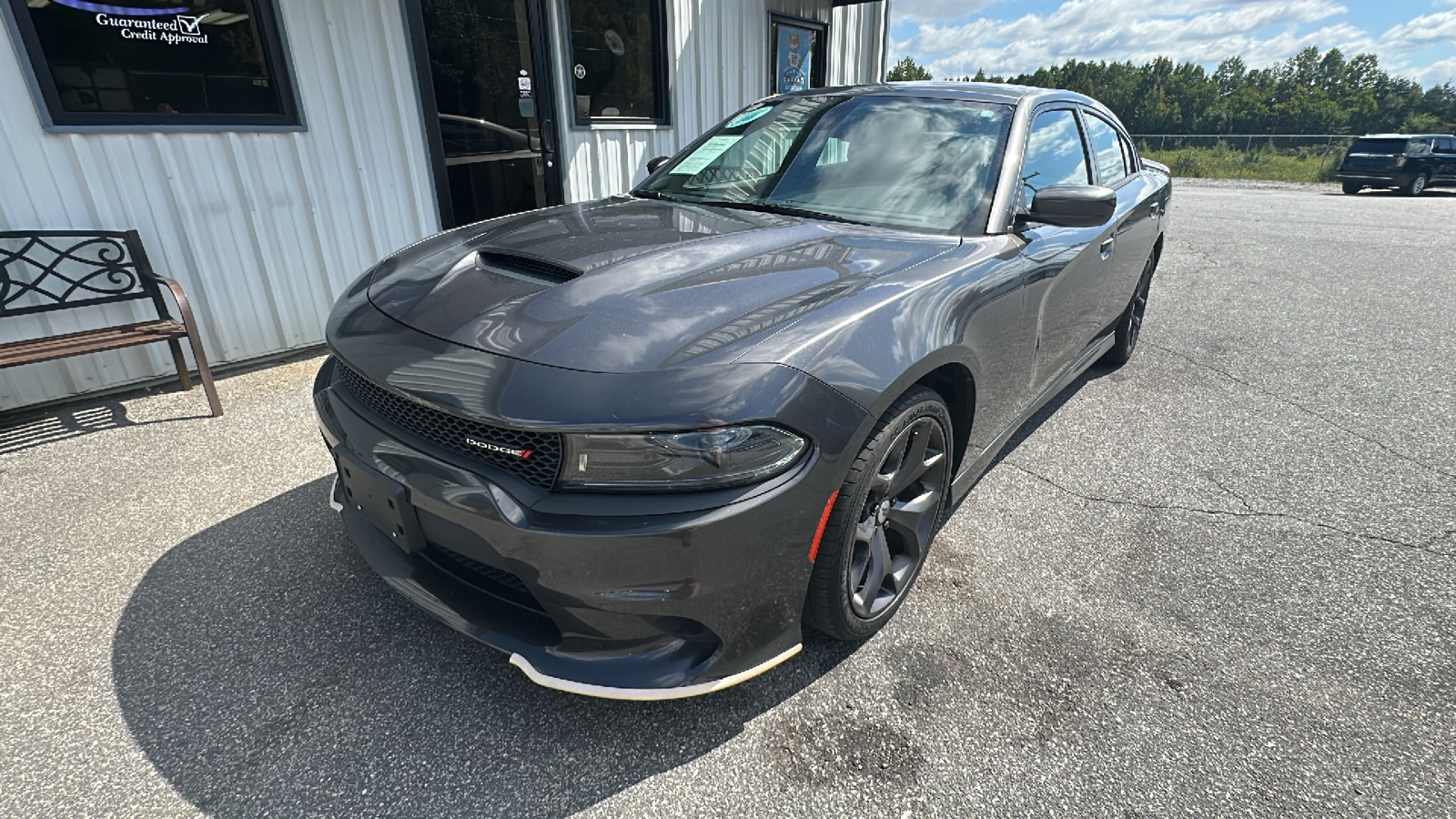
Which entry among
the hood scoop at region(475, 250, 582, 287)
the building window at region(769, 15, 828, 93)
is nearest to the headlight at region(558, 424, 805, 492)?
the hood scoop at region(475, 250, 582, 287)

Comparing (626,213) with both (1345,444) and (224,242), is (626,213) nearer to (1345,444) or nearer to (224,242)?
(224,242)

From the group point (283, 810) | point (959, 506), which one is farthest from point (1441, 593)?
point (283, 810)

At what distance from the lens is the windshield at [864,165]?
2.41 m

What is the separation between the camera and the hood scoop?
6.20 feet

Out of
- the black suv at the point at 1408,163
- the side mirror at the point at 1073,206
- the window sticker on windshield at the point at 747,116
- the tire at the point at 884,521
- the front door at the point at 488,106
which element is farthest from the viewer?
the black suv at the point at 1408,163

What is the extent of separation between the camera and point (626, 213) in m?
2.58

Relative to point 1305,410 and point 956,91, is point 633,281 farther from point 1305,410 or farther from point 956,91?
point 1305,410

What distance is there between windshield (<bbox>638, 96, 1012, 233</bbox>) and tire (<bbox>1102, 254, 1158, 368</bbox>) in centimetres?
209

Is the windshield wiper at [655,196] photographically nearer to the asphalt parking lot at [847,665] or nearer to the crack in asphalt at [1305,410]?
the asphalt parking lot at [847,665]

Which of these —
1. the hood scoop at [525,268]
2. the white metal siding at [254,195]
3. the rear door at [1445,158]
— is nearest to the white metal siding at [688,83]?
the white metal siding at [254,195]

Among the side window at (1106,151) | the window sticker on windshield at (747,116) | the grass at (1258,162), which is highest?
the window sticker on windshield at (747,116)

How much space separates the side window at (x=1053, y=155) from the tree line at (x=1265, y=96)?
201 ft

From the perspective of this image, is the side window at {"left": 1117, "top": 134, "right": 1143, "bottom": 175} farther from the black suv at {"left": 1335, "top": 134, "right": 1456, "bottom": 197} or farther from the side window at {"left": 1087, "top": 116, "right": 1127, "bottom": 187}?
the black suv at {"left": 1335, "top": 134, "right": 1456, "bottom": 197}

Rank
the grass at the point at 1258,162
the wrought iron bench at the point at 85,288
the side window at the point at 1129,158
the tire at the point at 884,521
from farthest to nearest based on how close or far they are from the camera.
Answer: the grass at the point at 1258,162, the side window at the point at 1129,158, the wrought iron bench at the point at 85,288, the tire at the point at 884,521
